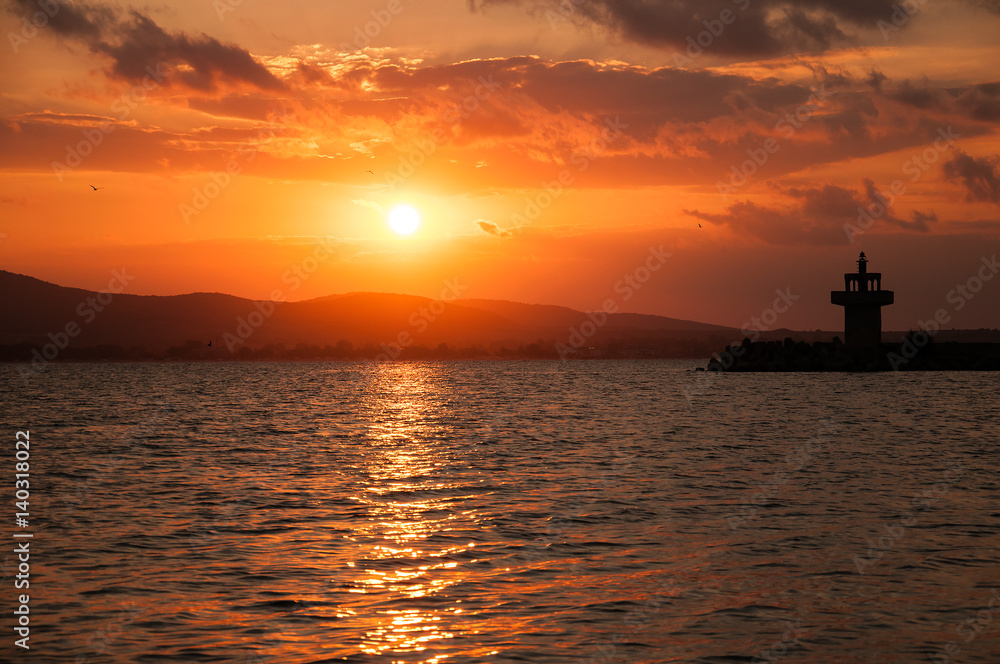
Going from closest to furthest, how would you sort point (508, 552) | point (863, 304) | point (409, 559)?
point (409, 559)
point (508, 552)
point (863, 304)

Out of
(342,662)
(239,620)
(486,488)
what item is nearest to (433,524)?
(486,488)

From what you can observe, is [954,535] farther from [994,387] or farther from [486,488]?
[994,387]

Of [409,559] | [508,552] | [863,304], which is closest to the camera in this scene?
[409,559]

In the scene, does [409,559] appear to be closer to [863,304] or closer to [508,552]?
[508,552]

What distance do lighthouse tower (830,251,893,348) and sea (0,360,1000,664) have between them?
75.7m

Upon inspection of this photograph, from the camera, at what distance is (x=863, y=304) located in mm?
114188

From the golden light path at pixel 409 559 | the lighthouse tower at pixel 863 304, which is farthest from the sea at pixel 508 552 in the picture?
the lighthouse tower at pixel 863 304

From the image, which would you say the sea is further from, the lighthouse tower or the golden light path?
the lighthouse tower

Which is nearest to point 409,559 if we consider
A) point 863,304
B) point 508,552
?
point 508,552

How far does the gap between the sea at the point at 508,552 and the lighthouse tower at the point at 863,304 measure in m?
75.7

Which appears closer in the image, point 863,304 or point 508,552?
point 508,552

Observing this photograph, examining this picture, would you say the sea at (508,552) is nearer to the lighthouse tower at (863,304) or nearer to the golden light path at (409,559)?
the golden light path at (409,559)

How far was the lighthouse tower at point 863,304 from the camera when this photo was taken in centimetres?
11194

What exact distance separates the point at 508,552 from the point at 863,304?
107 metres
